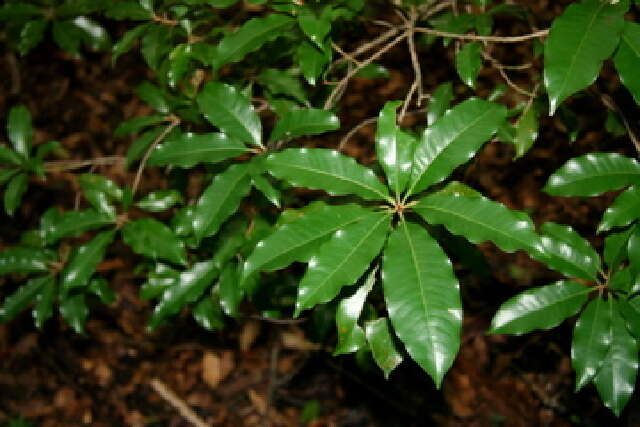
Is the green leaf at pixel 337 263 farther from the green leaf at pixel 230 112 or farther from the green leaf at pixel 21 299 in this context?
the green leaf at pixel 21 299

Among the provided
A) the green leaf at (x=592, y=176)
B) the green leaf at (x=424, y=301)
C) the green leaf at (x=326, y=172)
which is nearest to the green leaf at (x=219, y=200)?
the green leaf at (x=326, y=172)

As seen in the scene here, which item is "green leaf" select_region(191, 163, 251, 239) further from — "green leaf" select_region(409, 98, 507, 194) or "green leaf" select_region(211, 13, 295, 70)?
"green leaf" select_region(409, 98, 507, 194)

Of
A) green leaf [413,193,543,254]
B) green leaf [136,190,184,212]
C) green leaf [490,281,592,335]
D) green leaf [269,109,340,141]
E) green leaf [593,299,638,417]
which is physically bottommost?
green leaf [136,190,184,212]

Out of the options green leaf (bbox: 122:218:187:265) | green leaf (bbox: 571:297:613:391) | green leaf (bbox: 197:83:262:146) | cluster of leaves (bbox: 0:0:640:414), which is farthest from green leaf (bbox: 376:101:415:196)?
green leaf (bbox: 122:218:187:265)

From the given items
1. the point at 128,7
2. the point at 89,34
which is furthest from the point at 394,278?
the point at 89,34

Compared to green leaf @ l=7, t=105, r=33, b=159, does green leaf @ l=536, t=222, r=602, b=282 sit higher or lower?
higher

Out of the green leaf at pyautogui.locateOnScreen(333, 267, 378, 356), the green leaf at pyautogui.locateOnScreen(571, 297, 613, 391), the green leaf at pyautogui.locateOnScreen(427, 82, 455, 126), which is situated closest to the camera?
the green leaf at pyautogui.locateOnScreen(333, 267, 378, 356)

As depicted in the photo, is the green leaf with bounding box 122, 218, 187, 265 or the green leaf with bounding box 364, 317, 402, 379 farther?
the green leaf with bounding box 122, 218, 187, 265

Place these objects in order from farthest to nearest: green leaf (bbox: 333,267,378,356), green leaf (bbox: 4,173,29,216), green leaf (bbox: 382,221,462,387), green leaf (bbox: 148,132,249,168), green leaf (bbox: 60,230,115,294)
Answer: green leaf (bbox: 4,173,29,216)
green leaf (bbox: 60,230,115,294)
green leaf (bbox: 148,132,249,168)
green leaf (bbox: 333,267,378,356)
green leaf (bbox: 382,221,462,387)
